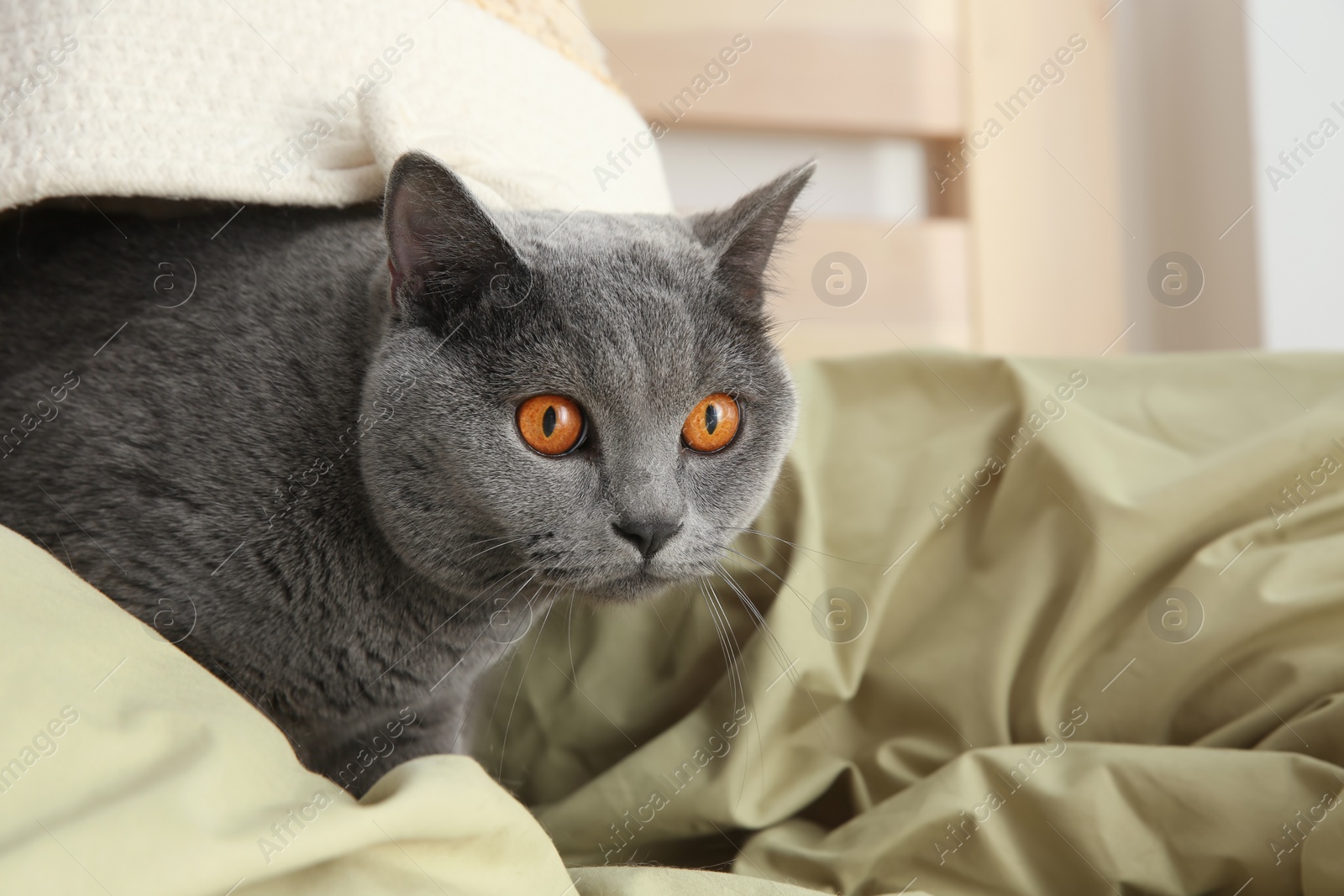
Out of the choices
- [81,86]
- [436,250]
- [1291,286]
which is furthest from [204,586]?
[1291,286]

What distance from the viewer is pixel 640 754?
3.25 ft

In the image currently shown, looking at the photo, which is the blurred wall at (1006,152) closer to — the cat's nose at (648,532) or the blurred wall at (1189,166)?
the blurred wall at (1189,166)

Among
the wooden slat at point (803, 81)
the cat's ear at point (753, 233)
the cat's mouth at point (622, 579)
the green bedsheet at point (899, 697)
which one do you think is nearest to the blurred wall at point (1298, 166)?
the wooden slat at point (803, 81)

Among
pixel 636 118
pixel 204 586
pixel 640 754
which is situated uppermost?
pixel 636 118

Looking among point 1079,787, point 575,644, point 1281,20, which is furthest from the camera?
point 1281,20

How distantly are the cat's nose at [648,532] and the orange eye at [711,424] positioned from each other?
0.34 feet

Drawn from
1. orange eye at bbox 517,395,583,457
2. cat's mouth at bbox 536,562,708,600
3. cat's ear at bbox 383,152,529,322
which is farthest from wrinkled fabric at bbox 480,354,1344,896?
cat's ear at bbox 383,152,529,322

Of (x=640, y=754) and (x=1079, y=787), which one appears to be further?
(x=640, y=754)

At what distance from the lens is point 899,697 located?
1.02 m

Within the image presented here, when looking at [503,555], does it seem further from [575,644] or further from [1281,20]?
[1281,20]

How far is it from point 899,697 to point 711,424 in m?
0.37

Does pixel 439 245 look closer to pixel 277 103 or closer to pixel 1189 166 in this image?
pixel 277 103

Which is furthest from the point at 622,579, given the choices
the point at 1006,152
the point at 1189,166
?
the point at 1189,166

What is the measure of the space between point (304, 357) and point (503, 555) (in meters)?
0.28
